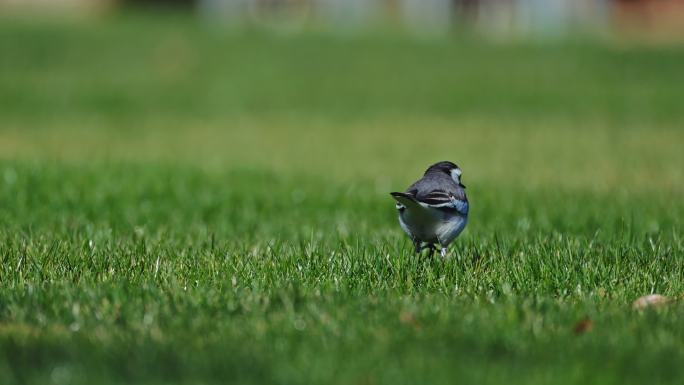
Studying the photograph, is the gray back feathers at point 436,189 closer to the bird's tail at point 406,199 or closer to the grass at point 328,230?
the bird's tail at point 406,199

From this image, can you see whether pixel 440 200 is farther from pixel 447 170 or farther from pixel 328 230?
pixel 328 230

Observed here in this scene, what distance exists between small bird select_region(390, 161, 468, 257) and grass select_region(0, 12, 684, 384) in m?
0.19

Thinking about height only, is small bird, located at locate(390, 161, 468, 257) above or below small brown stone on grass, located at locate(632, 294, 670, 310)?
above

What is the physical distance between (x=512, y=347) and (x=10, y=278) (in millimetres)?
3115

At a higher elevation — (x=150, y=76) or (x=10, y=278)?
(x=150, y=76)

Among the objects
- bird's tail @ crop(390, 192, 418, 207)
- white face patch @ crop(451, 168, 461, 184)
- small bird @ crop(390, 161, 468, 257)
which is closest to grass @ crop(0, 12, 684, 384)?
small bird @ crop(390, 161, 468, 257)

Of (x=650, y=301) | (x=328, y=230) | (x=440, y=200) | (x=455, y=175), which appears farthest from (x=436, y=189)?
(x=328, y=230)

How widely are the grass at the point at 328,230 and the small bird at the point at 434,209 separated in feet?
0.64

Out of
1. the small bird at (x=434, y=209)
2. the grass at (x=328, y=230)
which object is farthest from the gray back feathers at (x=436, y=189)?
the grass at (x=328, y=230)

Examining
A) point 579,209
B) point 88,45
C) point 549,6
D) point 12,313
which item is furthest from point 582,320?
point 549,6

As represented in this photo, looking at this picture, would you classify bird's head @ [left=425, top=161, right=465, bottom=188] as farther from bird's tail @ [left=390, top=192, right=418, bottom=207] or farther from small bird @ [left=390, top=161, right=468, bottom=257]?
bird's tail @ [left=390, top=192, right=418, bottom=207]

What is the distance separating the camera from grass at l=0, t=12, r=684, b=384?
15.3 feet

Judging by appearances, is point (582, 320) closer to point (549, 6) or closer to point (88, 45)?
point (88, 45)

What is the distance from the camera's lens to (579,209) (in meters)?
10.9
